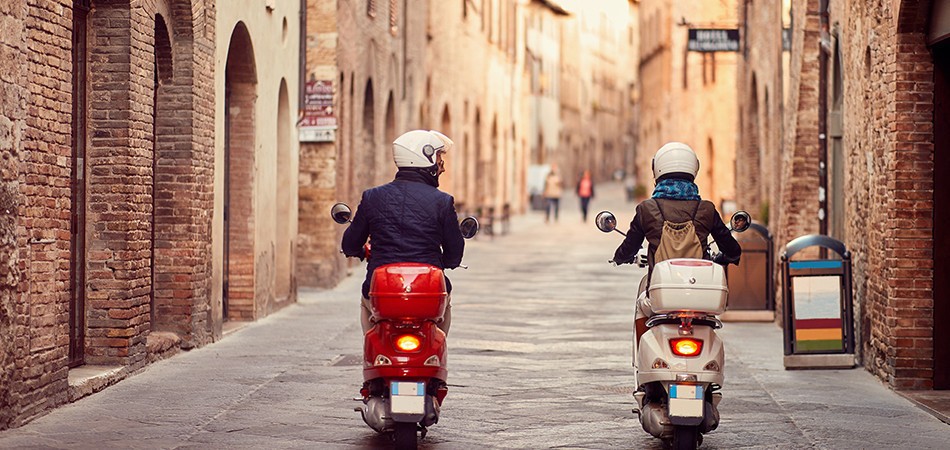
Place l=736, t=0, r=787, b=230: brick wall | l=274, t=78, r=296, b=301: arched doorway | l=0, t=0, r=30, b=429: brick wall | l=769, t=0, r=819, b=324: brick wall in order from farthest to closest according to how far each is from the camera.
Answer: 1. l=736, t=0, r=787, b=230: brick wall
2. l=274, t=78, r=296, b=301: arched doorway
3. l=769, t=0, r=819, b=324: brick wall
4. l=0, t=0, r=30, b=429: brick wall

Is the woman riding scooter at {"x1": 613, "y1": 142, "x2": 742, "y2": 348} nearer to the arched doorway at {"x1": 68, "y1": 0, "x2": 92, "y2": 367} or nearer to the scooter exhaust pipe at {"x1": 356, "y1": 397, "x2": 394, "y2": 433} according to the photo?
the scooter exhaust pipe at {"x1": 356, "y1": 397, "x2": 394, "y2": 433}

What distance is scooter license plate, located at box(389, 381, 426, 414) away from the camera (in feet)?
24.8

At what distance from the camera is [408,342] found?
25.1 feet

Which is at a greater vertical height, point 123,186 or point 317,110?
point 317,110

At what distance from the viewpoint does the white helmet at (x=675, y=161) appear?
8.16 m

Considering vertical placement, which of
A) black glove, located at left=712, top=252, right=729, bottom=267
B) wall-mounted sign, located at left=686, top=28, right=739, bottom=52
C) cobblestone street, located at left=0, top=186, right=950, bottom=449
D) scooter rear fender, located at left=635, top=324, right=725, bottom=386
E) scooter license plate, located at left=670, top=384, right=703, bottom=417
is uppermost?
wall-mounted sign, located at left=686, top=28, right=739, bottom=52

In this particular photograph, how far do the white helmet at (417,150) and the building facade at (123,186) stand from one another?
6.71 ft

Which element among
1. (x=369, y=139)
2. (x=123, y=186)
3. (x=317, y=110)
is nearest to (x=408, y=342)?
(x=123, y=186)

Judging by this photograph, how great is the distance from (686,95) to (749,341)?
2765cm

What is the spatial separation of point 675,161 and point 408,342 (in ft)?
5.51

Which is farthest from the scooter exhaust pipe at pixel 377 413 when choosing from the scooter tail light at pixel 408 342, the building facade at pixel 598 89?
the building facade at pixel 598 89

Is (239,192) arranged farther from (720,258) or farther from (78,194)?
(720,258)

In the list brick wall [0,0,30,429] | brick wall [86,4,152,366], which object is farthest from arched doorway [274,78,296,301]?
brick wall [0,0,30,429]

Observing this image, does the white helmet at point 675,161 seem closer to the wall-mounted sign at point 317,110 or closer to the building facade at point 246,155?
the building facade at point 246,155
